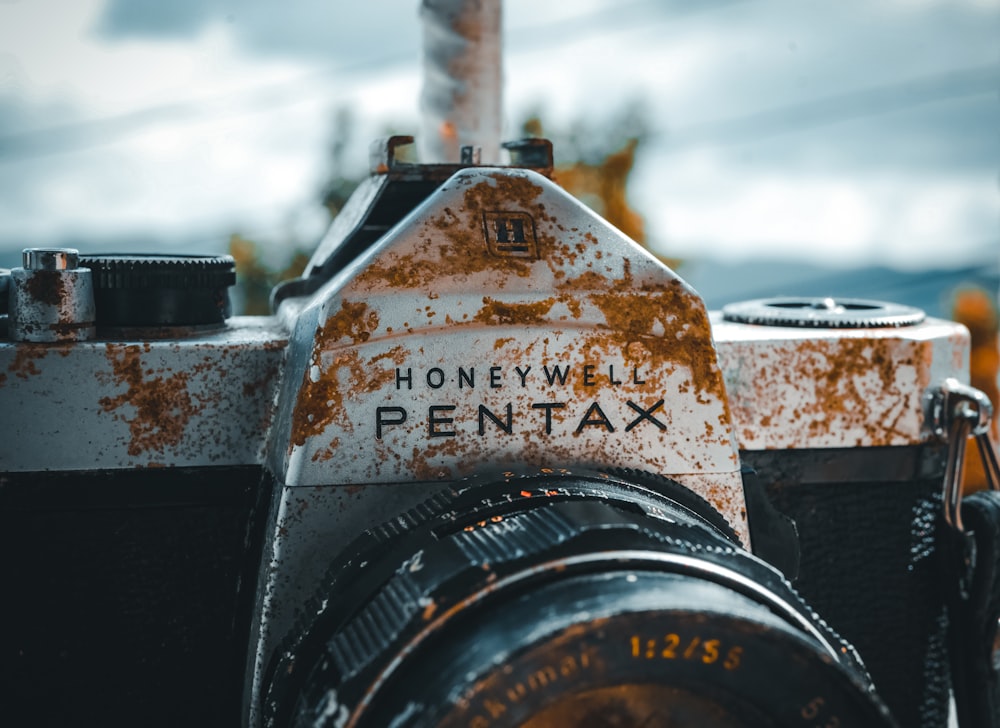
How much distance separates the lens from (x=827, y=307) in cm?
70

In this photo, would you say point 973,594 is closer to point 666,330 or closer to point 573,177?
point 666,330

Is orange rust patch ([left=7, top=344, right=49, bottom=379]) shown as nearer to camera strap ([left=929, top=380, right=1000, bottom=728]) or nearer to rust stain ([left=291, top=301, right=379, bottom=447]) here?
rust stain ([left=291, top=301, right=379, bottom=447])

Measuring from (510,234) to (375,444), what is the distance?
0.41 feet

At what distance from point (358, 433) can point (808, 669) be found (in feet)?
0.77

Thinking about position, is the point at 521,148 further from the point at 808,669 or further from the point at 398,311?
the point at 808,669

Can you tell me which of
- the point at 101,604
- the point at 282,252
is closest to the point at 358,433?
the point at 101,604

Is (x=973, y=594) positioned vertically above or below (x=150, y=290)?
below

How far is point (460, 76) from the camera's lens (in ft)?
3.15

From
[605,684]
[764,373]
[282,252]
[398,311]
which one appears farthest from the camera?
[282,252]

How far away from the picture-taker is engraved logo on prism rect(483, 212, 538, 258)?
0.50m

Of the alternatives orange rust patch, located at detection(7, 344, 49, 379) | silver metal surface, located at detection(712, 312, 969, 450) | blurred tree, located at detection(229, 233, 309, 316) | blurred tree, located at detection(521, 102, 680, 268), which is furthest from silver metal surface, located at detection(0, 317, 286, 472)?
blurred tree, located at detection(229, 233, 309, 316)

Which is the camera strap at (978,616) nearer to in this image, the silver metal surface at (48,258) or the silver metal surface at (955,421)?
the silver metal surface at (955,421)

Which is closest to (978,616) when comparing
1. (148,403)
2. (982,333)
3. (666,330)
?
(666,330)

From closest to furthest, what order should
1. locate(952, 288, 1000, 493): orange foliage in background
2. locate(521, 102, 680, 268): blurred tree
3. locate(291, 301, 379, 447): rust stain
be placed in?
1. locate(291, 301, 379, 447): rust stain
2. locate(952, 288, 1000, 493): orange foliage in background
3. locate(521, 102, 680, 268): blurred tree
